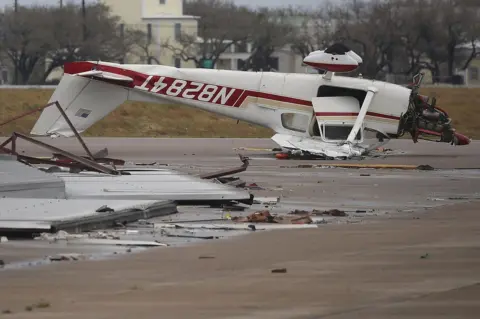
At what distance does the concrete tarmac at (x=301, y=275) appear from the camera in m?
11.2

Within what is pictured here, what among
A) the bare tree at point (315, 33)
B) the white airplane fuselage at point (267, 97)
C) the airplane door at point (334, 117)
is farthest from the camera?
the bare tree at point (315, 33)

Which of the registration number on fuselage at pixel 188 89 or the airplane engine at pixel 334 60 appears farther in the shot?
the registration number on fuselage at pixel 188 89

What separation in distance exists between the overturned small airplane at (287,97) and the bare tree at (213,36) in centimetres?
7318

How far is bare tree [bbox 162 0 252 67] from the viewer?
367 feet

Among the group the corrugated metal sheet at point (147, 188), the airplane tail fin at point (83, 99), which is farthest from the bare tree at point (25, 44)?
the corrugated metal sheet at point (147, 188)

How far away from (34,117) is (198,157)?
→ 21.6 metres

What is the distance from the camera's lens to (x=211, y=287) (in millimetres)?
12352

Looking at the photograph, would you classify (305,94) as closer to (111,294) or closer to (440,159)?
(440,159)

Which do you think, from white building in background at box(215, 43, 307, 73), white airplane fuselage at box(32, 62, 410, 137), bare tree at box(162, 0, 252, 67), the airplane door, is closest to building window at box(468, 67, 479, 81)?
white building in background at box(215, 43, 307, 73)

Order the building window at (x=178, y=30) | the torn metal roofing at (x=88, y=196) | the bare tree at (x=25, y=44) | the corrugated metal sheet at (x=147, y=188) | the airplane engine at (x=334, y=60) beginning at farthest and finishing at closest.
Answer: the building window at (x=178, y=30) → the bare tree at (x=25, y=44) → the airplane engine at (x=334, y=60) → the corrugated metal sheet at (x=147, y=188) → the torn metal roofing at (x=88, y=196)

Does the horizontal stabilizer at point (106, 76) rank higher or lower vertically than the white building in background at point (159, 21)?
higher

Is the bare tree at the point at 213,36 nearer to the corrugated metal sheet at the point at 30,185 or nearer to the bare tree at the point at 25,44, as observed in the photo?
the bare tree at the point at 25,44

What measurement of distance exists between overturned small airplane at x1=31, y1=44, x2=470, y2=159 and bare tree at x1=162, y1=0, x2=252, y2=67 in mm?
73180

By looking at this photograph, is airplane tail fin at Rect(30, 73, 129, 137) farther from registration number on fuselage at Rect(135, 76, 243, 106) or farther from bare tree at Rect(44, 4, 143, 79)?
bare tree at Rect(44, 4, 143, 79)
